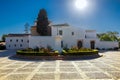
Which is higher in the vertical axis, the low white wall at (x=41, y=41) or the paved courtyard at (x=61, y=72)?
the low white wall at (x=41, y=41)

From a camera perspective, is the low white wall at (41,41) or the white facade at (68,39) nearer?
the low white wall at (41,41)

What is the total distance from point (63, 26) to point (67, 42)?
12.3 ft

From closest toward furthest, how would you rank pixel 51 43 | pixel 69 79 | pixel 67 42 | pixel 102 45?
pixel 69 79 < pixel 51 43 < pixel 67 42 < pixel 102 45

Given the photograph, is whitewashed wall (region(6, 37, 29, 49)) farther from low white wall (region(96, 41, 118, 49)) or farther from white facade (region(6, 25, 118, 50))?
low white wall (region(96, 41, 118, 49))

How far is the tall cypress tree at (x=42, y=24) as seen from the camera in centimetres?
4389

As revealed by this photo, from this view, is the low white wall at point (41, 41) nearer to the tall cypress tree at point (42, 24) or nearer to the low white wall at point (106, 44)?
the tall cypress tree at point (42, 24)

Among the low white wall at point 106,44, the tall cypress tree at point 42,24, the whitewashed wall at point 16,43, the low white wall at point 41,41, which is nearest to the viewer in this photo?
the low white wall at point 41,41

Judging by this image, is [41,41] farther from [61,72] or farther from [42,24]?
[61,72]

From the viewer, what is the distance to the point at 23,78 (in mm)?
11039

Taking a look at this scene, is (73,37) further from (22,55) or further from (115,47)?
(22,55)

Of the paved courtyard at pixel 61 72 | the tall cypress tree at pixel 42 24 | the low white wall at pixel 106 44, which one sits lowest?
the paved courtyard at pixel 61 72

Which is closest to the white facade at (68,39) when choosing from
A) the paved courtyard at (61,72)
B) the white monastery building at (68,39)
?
the white monastery building at (68,39)

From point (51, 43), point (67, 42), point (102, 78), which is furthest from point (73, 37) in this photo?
point (102, 78)

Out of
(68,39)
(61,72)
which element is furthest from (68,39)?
(61,72)
